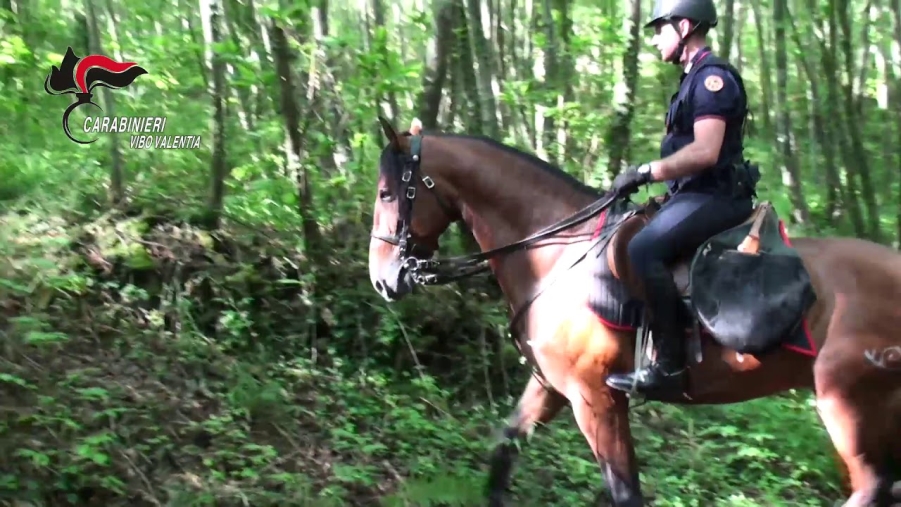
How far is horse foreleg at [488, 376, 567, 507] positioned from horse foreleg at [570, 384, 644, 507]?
39 cm

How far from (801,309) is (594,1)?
31.7 feet

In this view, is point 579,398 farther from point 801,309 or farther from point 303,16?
point 303,16

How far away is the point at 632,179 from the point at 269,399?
3.09 meters

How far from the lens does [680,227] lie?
3111mm

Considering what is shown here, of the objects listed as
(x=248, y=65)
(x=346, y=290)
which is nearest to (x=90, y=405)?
(x=346, y=290)

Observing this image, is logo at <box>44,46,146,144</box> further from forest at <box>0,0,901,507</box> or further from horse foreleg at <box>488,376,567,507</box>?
horse foreleg at <box>488,376,567,507</box>

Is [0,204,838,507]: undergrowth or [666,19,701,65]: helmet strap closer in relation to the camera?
[666,19,701,65]: helmet strap

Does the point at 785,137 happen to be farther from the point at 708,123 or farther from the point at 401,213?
the point at 401,213

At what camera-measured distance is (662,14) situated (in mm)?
3164

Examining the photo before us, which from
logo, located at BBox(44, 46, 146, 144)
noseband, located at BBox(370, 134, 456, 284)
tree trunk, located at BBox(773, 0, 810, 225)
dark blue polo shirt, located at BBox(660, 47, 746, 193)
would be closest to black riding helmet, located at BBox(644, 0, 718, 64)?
dark blue polo shirt, located at BBox(660, 47, 746, 193)

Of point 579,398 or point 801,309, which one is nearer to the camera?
point 801,309

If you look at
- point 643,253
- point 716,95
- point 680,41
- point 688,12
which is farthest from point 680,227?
point 688,12

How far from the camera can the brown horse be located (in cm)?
307

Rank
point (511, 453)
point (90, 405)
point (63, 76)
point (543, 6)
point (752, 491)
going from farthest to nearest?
point (543, 6) → point (63, 76) → point (752, 491) → point (90, 405) → point (511, 453)
